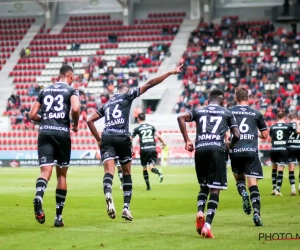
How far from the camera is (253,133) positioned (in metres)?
13.9

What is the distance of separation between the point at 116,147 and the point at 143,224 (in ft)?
4.89

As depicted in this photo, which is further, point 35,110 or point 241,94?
point 241,94

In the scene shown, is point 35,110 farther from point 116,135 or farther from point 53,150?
point 116,135

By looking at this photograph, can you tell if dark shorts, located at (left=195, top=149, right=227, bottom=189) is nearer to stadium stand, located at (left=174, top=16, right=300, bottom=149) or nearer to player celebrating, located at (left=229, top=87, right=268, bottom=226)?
player celebrating, located at (left=229, top=87, right=268, bottom=226)

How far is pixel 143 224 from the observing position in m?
13.2

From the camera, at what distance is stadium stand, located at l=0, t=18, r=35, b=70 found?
6074 centimetres

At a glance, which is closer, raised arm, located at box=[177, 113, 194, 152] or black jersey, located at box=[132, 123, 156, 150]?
raised arm, located at box=[177, 113, 194, 152]

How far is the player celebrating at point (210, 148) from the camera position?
11461 millimetres

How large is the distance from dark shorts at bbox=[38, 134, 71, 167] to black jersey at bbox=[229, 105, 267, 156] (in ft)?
10.7

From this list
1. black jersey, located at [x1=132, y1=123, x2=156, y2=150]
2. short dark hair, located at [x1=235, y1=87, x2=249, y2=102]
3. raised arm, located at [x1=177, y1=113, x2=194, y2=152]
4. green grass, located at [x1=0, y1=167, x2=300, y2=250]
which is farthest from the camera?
black jersey, located at [x1=132, y1=123, x2=156, y2=150]

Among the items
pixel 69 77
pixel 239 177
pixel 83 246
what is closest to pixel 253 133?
pixel 239 177

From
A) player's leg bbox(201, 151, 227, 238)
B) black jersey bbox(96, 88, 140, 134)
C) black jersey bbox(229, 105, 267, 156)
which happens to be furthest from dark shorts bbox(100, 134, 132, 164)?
player's leg bbox(201, 151, 227, 238)

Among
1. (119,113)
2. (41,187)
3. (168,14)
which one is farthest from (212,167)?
(168,14)

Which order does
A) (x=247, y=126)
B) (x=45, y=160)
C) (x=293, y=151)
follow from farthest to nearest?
(x=293, y=151)
(x=247, y=126)
(x=45, y=160)
